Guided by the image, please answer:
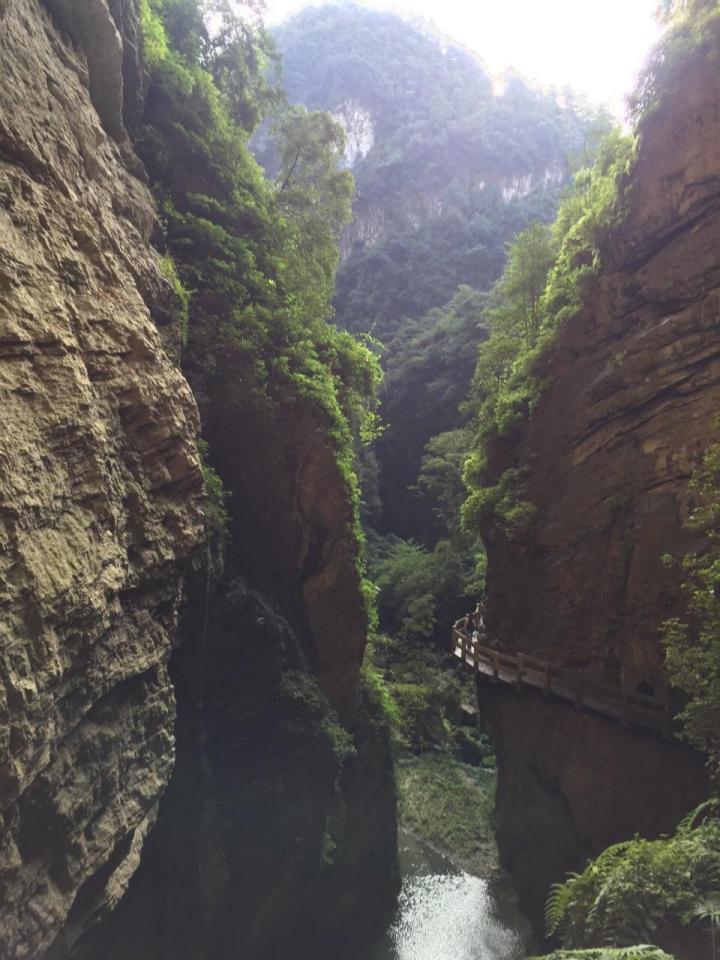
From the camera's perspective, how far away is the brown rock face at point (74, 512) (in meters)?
4.79

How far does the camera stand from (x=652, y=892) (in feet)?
21.6

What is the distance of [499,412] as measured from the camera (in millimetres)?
16141

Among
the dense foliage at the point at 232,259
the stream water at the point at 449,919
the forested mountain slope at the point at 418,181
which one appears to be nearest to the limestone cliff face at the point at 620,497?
the stream water at the point at 449,919

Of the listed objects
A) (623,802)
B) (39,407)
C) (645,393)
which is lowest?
(623,802)

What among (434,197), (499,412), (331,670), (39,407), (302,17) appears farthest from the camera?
(302,17)

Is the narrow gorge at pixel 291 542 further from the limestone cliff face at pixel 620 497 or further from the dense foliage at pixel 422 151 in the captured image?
the dense foliage at pixel 422 151

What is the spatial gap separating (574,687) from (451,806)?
917cm

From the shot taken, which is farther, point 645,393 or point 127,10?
point 645,393

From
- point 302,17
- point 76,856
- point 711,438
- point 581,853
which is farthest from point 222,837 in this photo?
point 302,17

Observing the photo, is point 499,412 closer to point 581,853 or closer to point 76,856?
point 581,853

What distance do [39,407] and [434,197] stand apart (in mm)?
60401

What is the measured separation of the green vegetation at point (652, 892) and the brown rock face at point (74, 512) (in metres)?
5.07

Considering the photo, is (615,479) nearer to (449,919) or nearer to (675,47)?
(675,47)

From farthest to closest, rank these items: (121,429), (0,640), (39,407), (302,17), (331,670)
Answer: (302,17) < (331,670) < (121,429) < (39,407) < (0,640)
